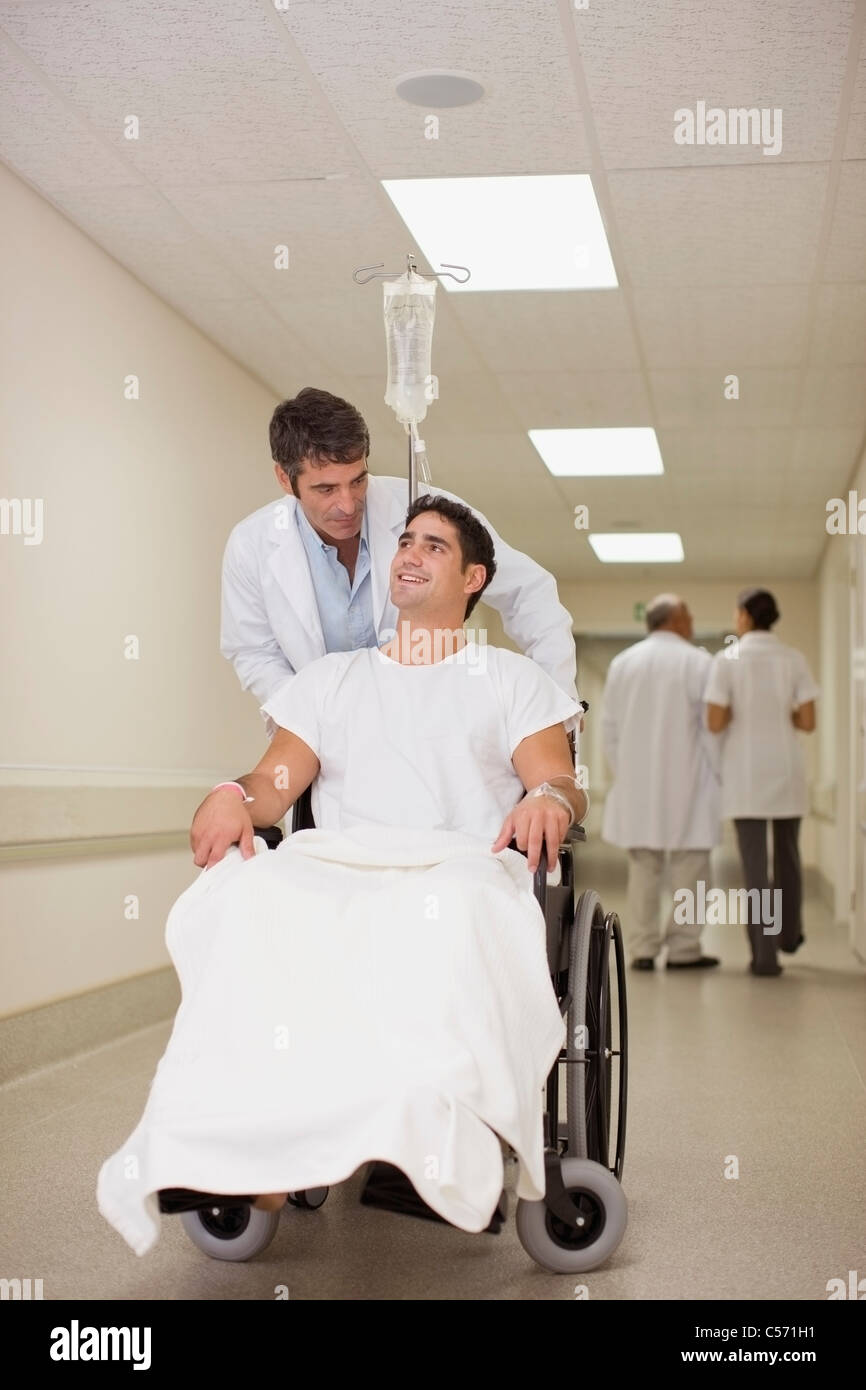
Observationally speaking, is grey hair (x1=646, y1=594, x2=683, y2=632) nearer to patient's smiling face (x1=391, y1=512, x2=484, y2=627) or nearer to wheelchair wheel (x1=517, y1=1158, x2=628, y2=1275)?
patient's smiling face (x1=391, y1=512, x2=484, y2=627)

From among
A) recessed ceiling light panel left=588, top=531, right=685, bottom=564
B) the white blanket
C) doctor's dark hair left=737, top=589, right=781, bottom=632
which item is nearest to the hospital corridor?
the white blanket

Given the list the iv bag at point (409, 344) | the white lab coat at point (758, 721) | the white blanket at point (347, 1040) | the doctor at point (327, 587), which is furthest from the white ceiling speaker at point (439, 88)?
the white lab coat at point (758, 721)

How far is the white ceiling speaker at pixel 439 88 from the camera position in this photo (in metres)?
3.16

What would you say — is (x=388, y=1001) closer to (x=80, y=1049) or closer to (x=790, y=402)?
(x=80, y=1049)

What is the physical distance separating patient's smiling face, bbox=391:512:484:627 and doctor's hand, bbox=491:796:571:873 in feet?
1.52

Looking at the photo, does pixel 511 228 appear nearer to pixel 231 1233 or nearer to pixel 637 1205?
pixel 637 1205

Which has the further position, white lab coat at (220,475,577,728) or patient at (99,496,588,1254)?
white lab coat at (220,475,577,728)

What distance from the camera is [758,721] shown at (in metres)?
6.06

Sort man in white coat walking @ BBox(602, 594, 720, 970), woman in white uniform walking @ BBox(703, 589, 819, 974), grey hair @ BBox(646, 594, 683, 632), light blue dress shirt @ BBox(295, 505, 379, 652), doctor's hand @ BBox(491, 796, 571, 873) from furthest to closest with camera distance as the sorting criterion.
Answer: grey hair @ BBox(646, 594, 683, 632) → man in white coat walking @ BBox(602, 594, 720, 970) → woman in white uniform walking @ BBox(703, 589, 819, 974) → light blue dress shirt @ BBox(295, 505, 379, 652) → doctor's hand @ BBox(491, 796, 571, 873)

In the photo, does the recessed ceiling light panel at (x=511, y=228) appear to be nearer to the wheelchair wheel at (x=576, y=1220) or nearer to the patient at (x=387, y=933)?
A: the patient at (x=387, y=933)

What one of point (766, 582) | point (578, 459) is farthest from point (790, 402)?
point (766, 582)

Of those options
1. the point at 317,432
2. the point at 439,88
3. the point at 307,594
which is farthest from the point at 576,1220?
the point at 439,88

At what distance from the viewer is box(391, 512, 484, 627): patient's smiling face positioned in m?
2.39

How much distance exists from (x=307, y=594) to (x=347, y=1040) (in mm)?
1139
